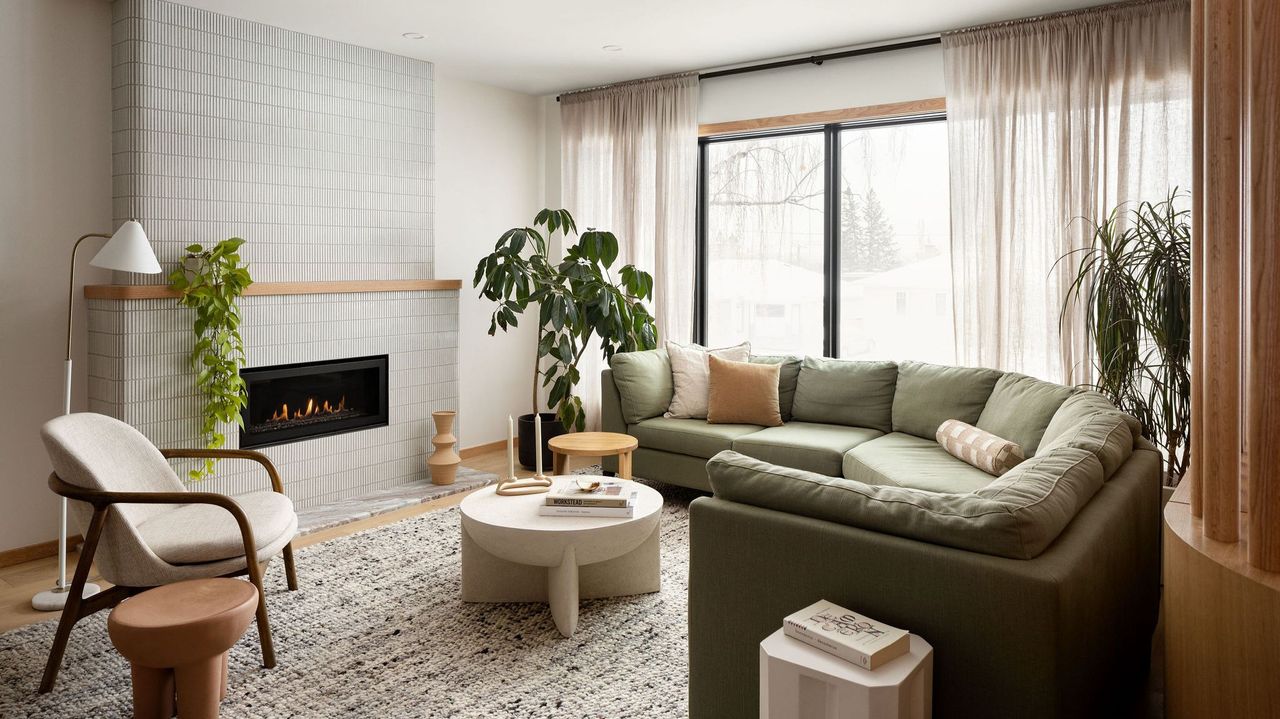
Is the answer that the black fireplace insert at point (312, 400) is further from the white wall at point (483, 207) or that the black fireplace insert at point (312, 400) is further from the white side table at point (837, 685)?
the white side table at point (837, 685)

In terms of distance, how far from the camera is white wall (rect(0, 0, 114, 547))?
3.70 meters

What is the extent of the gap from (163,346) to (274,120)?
1363 millimetres

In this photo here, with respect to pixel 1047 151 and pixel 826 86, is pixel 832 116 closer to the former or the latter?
pixel 826 86

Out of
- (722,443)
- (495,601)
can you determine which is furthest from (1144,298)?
(495,601)

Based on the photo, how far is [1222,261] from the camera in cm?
157

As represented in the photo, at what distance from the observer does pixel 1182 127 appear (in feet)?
12.9

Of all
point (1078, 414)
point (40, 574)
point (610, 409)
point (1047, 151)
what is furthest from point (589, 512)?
point (1047, 151)

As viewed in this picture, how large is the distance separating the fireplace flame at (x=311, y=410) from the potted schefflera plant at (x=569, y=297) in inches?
41.8

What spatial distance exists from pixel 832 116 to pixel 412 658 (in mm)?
3882

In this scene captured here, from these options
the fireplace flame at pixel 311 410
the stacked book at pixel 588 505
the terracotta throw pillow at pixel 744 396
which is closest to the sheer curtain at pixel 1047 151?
the terracotta throw pillow at pixel 744 396

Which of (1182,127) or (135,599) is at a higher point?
(1182,127)

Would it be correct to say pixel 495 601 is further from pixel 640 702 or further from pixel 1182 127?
pixel 1182 127

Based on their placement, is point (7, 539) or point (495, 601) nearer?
point (495, 601)

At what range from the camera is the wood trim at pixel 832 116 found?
185 inches
